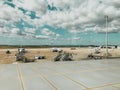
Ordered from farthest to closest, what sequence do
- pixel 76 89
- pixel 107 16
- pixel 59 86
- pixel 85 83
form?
pixel 107 16
pixel 85 83
pixel 59 86
pixel 76 89

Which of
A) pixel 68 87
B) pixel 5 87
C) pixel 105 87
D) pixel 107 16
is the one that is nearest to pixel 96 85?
pixel 105 87

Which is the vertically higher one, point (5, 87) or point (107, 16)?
point (107, 16)

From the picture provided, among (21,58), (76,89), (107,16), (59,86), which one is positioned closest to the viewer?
(76,89)

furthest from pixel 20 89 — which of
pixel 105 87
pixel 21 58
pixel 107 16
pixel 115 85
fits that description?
pixel 21 58

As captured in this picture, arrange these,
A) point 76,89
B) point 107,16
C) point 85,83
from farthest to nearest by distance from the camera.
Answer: point 107,16
point 85,83
point 76,89

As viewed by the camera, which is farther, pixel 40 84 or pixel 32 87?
pixel 40 84

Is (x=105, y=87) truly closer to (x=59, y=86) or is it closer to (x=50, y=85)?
(x=59, y=86)

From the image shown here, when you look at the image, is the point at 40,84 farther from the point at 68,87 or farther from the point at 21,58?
the point at 21,58

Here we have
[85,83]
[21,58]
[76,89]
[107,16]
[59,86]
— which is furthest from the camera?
[21,58]

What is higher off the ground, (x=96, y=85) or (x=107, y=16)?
(x=107, y=16)

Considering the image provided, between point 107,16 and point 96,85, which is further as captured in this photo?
point 107,16
